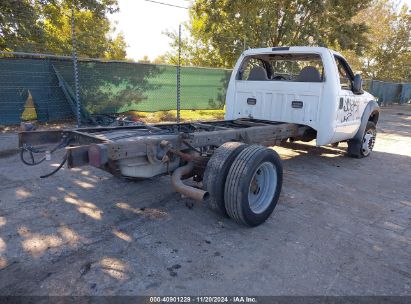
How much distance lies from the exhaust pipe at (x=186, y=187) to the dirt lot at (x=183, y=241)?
46 cm

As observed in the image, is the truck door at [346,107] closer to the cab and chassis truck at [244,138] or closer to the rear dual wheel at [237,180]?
the cab and chassis truck at [244,138]

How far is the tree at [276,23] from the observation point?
15750 mm

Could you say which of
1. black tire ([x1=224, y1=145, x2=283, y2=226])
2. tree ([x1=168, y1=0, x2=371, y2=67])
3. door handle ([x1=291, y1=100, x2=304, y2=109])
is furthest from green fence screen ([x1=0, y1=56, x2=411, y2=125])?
black tire ([x1=224, y1=145, x2=283, y2=226])

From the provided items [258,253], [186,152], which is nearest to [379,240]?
[258,253]

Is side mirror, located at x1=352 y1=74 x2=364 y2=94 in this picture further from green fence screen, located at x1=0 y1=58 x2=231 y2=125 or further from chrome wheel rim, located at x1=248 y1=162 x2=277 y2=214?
green fence screen, located at x1=0 y1=58 x2=231 y2=125

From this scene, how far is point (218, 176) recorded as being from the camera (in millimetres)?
3480

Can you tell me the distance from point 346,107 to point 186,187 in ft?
13.2

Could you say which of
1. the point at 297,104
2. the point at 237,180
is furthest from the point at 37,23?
the point at 237,180

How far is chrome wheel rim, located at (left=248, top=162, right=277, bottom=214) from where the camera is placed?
3893mm

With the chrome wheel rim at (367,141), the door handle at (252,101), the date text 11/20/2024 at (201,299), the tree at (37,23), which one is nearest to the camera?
the date text 11/20/2024 at (201,299)

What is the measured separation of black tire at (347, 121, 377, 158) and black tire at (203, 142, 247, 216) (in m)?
4.56

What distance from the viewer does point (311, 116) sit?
19.0 feet

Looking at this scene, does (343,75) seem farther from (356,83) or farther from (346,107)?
(346,107)

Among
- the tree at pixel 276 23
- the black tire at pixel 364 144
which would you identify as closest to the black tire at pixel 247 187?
the black tire at pixel 364 144
